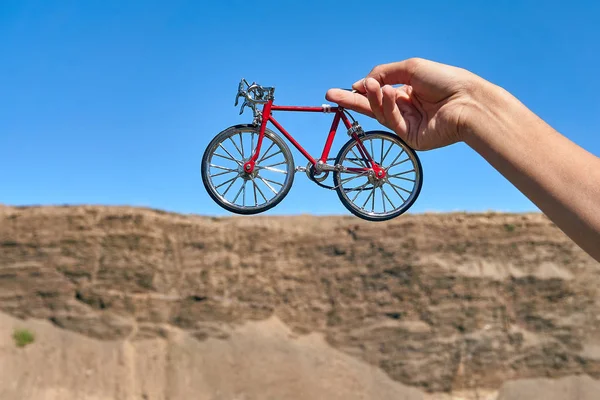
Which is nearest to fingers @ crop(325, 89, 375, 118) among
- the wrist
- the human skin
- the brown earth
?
the human skin

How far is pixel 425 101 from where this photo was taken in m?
2.95

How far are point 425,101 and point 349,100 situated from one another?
1.51ft

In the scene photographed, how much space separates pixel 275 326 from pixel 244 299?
2206 millimetres

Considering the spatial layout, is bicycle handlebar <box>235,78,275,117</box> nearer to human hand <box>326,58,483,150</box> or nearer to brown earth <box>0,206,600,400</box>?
human hand <box>326,58,483,150</box>

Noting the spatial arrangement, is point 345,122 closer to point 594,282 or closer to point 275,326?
point 275,326

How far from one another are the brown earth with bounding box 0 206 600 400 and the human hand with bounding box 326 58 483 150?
3581 cm

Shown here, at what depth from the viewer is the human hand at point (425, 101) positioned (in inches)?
107

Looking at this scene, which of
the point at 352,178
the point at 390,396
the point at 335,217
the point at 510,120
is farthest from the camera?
the point at 335,217

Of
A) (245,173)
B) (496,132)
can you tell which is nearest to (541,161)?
(496,132)

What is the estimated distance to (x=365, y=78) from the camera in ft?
9.00

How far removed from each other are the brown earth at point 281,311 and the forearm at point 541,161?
3598cm

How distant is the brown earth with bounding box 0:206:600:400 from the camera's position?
37906mm

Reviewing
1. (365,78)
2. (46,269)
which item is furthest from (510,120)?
(46,269)

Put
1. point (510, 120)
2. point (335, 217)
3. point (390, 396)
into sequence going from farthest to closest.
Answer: point (335, 217)
point (390, 396)
point (510, 120)
